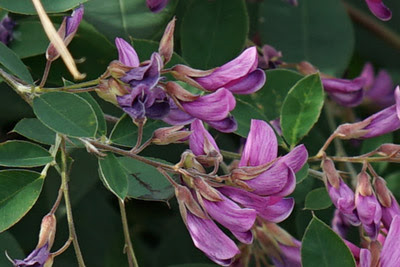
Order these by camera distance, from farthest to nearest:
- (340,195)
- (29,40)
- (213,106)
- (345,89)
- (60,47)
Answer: (345,89) → (29,40) → (340,195) → (213,106) → (60,47)

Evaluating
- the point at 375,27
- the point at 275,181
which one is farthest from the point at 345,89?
the point at 375,27

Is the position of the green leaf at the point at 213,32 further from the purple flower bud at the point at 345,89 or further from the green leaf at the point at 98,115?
the green leaf at the point at 98,115

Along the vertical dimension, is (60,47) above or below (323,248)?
above

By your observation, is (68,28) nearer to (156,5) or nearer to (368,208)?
(156,5)

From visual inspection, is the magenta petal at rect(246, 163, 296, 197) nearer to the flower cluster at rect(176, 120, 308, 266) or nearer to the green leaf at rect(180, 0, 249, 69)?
the flower cluster at rect(176, 120, 308, 266)

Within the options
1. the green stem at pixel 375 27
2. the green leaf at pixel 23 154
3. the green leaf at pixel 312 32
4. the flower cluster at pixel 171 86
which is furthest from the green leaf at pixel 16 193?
the green stem at pixel 375 27

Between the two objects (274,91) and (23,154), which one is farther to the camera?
(274,91)
